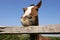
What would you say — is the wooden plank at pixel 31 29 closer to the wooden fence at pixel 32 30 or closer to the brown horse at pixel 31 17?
the wooden fence at pixel 32 30

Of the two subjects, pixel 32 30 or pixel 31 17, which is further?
pixel 31 17

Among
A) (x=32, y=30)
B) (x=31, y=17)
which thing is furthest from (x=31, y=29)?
(x=31, y=17)

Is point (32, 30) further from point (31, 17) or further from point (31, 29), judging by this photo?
point (31, 17)

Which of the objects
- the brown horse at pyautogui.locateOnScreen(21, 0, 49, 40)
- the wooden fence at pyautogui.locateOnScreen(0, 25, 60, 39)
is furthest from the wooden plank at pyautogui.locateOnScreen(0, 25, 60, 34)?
the brown horse at pyautogui.locateOnScreen(21, 0, 49, 40)

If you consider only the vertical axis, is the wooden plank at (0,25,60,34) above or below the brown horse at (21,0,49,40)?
below

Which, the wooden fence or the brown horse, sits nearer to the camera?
the wooden fence

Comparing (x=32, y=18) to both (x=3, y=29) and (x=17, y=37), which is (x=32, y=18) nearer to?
(x=3, y=29)

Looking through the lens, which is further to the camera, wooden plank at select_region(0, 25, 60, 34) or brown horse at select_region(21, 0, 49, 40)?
brown horse at select_region(21, 0, 49, 40)

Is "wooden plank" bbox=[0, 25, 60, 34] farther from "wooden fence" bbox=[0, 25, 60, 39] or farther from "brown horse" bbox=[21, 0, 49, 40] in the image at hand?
"brown horse" bbox=[21, 0, 49, 40]

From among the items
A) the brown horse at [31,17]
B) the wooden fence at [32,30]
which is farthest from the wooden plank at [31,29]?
the brown horse at [31,17]

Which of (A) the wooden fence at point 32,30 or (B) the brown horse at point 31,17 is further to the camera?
(B) the brown horse at point 31,17

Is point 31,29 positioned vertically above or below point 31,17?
below

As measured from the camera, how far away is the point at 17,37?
9703mm

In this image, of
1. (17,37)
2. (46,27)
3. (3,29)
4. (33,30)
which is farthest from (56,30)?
(17,37)
